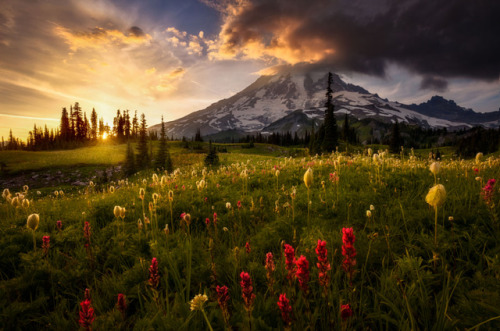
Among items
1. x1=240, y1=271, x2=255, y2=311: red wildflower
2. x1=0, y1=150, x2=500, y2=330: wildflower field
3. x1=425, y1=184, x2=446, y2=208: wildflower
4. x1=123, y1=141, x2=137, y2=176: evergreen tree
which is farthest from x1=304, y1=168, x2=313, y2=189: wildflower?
x1=123, y1=141, x2=137, y2=176: evergreen tree

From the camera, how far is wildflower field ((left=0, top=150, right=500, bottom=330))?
169 cm

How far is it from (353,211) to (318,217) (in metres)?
0.76

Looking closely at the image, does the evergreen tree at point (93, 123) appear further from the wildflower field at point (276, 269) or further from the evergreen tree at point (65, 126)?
the wildflower field at point (276, 269)

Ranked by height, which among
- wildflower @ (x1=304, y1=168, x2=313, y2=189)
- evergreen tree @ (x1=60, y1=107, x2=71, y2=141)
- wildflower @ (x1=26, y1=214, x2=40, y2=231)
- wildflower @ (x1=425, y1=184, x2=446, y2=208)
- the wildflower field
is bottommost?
the wildflower field

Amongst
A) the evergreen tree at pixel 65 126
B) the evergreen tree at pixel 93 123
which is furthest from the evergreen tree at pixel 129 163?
the evergreen tree at pixel 93 123

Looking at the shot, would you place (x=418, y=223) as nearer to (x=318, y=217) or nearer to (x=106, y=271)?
(x=318, y=217)

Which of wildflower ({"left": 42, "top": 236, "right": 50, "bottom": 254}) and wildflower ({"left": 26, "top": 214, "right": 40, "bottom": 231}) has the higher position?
wildflower ({"left": 26, "top": 214, "right": 40, "bottom": 231})

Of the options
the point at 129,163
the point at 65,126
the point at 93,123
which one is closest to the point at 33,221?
the point at 129,163

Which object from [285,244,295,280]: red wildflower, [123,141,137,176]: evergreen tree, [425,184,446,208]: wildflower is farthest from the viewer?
[123,141,137,176]: evergreen tree

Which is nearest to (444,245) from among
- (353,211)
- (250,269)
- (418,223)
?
(418,223)

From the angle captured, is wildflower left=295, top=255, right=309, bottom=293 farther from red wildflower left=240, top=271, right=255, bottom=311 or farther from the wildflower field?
red wildflower left=240, top=271, right=255, bottom=311

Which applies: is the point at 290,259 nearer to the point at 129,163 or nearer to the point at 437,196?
the point at 437,196

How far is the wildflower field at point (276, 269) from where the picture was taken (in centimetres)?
169

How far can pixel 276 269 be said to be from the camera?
2.62 meters
